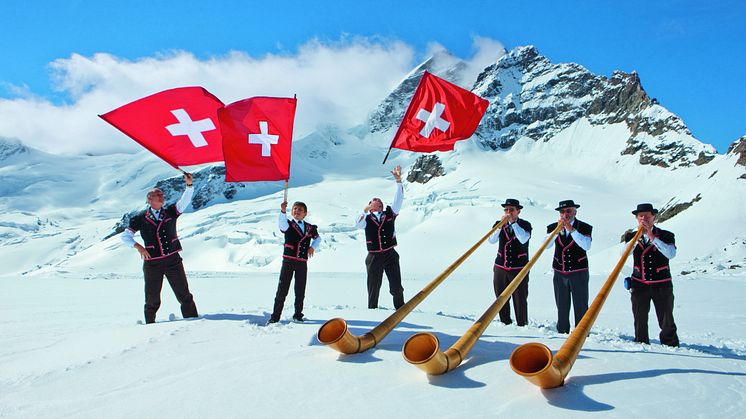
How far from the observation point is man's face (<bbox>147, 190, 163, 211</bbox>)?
6867mm

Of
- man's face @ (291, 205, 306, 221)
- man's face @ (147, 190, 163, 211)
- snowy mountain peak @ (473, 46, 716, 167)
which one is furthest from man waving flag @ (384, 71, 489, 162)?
snowy mountain peak @ (473, 46, 716, 167)

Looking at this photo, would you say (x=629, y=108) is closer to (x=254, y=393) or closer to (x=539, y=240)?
(x=539, y=240)

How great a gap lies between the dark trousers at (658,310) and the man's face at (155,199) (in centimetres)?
681

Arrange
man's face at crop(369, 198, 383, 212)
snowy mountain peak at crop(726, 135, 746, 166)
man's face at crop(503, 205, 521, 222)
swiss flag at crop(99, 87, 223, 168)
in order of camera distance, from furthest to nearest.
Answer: snowy mountain peak at crop(726, 135, 746, 166) < man's face at crop(369, 198, 383, 212) < swiss flag at crop(99, 87, 223, 168) < man's face at crop(503, 205, 521, 222)

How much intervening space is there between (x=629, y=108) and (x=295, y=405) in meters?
122

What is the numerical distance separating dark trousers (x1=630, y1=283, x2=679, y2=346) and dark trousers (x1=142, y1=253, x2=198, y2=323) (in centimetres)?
616

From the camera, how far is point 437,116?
29.8 ft

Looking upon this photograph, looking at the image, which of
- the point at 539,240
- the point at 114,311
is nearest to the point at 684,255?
the point at 539,240

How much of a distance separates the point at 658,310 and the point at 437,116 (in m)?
4.89

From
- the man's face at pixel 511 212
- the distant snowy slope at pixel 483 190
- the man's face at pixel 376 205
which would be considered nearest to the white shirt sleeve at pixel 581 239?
the man's face at pixel 511 212

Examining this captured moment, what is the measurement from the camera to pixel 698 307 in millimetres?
10195

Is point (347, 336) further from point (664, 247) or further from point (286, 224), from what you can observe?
point (664, 247)

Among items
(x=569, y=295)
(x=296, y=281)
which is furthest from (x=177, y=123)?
(x=569, y=295)

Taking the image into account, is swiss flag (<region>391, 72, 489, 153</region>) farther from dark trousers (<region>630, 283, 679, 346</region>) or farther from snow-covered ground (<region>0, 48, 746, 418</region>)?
dark trousers (<region>630, 283, 679, 346</region>)
